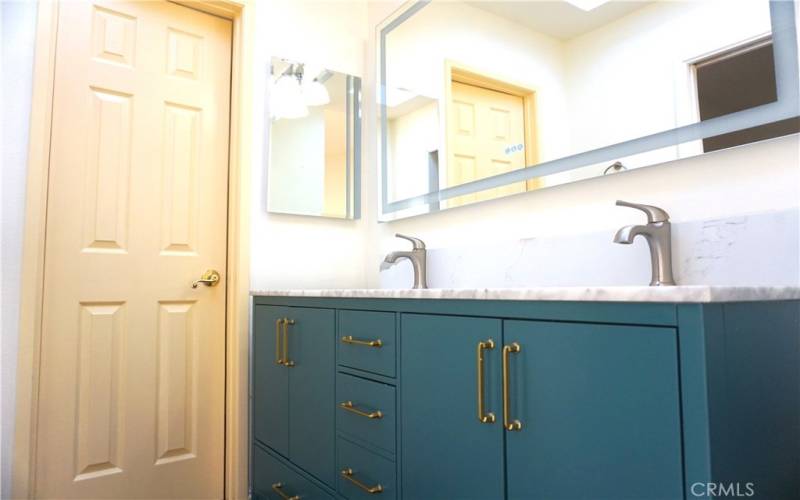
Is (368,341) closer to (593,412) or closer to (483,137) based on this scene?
(593,412)

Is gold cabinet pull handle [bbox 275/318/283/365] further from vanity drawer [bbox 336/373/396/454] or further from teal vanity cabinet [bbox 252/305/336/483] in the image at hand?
vanity drawer [bbox 336/373/396/454]

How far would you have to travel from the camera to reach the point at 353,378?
53.2 inches

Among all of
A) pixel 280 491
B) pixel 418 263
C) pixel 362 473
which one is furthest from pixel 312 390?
pixel 418 263

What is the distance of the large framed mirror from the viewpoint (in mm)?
1090

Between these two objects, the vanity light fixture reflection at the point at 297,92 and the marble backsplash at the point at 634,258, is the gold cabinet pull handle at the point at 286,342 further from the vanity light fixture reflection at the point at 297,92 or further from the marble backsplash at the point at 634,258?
the vanity light fixture reflection at the point at 297,92

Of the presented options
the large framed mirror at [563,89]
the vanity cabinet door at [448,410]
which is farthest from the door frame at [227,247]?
the vanity cabinet door at [448,410]

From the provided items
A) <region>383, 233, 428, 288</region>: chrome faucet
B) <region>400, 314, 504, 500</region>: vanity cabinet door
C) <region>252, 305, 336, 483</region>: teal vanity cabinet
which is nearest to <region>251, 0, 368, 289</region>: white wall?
<region>252, 305, 336, 483</region>: teal vanity cabinet

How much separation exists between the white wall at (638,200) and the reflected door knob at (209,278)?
820 mm

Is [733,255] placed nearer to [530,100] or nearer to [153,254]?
[530,100]

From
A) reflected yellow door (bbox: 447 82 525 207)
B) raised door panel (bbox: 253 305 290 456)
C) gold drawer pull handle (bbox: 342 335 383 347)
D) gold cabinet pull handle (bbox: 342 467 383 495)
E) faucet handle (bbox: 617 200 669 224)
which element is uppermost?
reflected yellow door (bbox: 447 82 525 207)

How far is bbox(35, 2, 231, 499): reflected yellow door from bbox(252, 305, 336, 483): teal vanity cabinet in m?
0.30

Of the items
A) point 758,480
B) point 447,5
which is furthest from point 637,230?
point 447,5

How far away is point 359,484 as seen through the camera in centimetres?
129

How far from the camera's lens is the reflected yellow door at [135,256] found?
1753 millimetres
